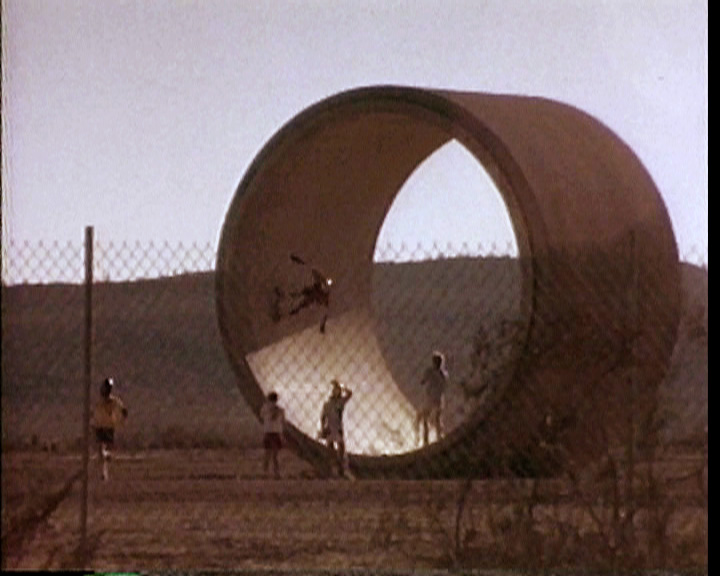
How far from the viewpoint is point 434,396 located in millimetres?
10266

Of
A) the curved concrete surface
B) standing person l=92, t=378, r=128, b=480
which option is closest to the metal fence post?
standing person l=92, t=378, r=128, b=480

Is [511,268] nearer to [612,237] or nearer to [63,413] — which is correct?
[612,237]

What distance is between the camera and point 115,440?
905cm

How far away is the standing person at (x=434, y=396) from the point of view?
9.80 m

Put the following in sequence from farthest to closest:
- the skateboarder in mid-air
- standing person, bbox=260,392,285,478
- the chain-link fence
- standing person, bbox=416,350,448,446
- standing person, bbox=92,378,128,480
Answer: the skateboarder in mid-air < standing person, bbox=416,350,448,446 < standing person, bbox=260,392,285,478 < standing person, bbox=92,378,128,480 < the chain-link fence

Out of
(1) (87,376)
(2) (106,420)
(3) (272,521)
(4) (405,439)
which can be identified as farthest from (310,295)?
(1) (87,376)

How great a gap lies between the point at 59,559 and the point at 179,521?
576 millimetres

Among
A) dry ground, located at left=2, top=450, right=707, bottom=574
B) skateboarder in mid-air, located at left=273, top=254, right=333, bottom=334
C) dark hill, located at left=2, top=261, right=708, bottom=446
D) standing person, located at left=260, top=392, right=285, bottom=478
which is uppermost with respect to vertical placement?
skateboarder in mid-air, located at left=273, top=254, right=333, bottom=334

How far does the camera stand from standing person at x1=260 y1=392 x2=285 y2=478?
31.1 feet

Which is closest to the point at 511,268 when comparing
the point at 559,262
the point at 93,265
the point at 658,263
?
the point at 559,262

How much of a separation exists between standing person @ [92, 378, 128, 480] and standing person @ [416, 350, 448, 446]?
60.5 inches

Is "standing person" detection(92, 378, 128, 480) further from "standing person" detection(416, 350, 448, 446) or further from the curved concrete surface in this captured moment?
"standing person" detection(416, 350, 448, 446)

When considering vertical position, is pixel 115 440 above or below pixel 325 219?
below

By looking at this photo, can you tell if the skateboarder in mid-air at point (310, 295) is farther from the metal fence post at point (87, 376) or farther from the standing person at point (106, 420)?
the metal fence post at point (87, 376)
